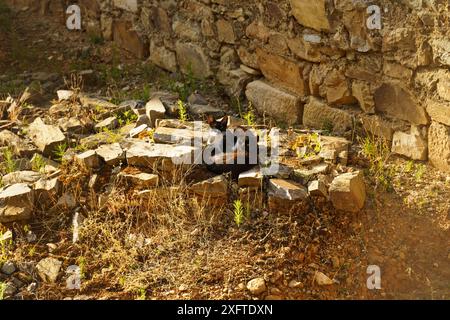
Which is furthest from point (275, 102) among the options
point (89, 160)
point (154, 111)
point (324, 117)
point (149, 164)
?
point (89, 160)

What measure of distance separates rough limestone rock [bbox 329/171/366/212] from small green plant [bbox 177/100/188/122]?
1.36 meters

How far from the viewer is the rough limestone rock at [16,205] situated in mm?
4031

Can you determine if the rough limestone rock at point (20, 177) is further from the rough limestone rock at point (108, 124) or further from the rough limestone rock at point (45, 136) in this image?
the rough limestone rock at point (108, 124)

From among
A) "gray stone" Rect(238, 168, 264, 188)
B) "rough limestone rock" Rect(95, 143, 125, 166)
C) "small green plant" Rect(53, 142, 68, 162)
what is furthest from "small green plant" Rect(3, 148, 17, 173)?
"gray stone" Rect(238, 168, 264, 188)

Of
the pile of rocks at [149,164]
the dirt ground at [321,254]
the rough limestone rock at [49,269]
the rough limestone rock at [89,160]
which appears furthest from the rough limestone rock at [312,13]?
the rough limestone rock at [49,269]

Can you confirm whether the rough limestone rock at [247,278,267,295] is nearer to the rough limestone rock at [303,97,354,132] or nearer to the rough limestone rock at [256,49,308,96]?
the rough limestone rock at [303,97,354,132]

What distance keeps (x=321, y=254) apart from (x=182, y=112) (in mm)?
1615

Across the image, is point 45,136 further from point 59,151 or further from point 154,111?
point 154,111

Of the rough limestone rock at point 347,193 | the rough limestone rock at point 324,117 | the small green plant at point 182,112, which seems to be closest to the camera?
the rough limestone rock at point 347,193

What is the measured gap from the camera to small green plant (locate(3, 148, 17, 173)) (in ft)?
14.6

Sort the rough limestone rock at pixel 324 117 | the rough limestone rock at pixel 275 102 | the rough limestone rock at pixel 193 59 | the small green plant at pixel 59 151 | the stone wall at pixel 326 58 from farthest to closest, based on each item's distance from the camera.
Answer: the rough limestone rock at pixel 193 59
the rough limestone rock at pixel 275 102
the rough limestone rock at pixel 324 117
the small green plant at pixel 59 151
the stone wall at pixel 326 58

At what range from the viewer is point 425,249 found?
150 inches

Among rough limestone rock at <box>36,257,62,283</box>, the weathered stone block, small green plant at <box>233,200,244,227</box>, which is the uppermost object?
the weathered stone block

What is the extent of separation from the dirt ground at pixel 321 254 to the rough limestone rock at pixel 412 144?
181 mm
